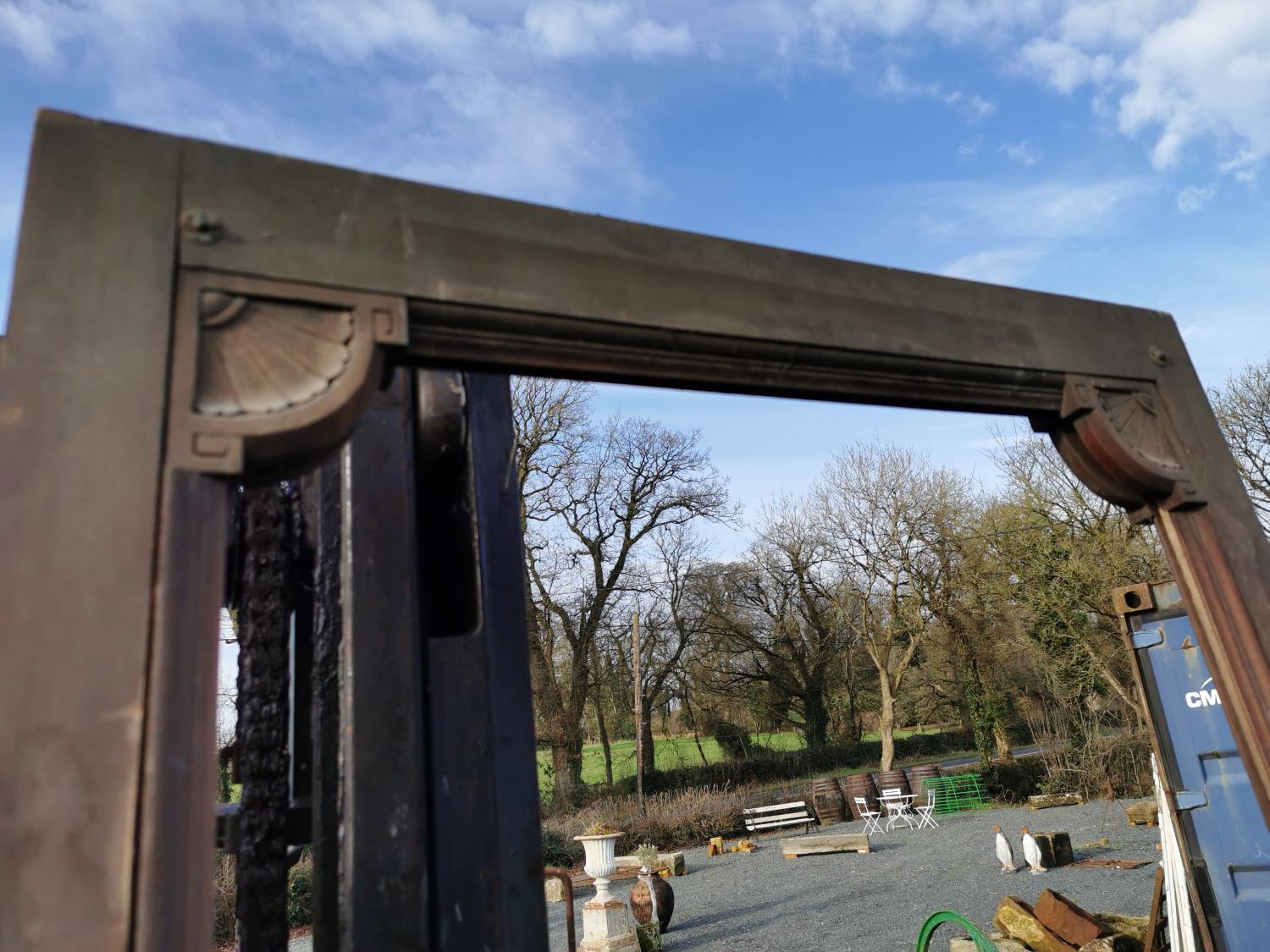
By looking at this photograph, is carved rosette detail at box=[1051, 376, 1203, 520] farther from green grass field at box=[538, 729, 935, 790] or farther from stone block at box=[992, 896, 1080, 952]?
green grass field at box=[538, 729, 935, 790]

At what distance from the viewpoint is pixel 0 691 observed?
2.97ft

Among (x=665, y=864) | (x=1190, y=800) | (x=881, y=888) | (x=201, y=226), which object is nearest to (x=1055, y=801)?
(x=881, y=888)

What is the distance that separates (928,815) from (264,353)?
59.1 feet

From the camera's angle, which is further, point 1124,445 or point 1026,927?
point 1026,927

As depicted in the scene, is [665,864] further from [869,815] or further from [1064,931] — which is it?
[1064,931]

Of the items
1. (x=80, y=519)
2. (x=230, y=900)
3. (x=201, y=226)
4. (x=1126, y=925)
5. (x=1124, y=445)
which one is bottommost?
(x=1126, y=925)

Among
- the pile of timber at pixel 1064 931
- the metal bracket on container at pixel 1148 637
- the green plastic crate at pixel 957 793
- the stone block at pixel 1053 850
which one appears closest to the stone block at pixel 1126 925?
the pile of timber at pixel 1064 931

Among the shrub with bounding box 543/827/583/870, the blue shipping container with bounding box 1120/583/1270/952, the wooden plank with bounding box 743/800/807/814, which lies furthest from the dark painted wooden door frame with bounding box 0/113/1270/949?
the wooden plank with bounding box 743/800/807/814

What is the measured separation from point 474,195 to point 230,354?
0.47 meters

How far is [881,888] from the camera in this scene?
11.0 metres

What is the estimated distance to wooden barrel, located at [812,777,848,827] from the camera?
18.9 m

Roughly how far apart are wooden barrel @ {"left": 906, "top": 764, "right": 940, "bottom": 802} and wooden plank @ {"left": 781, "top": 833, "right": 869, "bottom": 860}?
4719mm

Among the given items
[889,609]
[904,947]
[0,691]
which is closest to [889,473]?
[889,609]

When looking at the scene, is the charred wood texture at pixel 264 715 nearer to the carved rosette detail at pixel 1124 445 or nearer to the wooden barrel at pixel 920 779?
the carved rosette detail at pixel 1124 445
